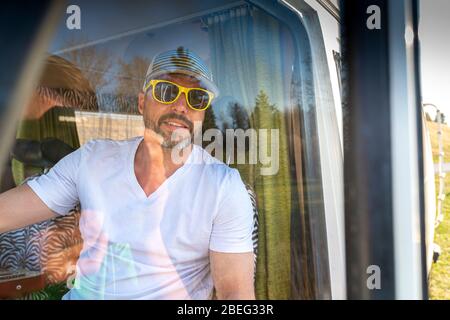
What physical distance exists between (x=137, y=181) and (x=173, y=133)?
0.20m

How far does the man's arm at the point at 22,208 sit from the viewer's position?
178 cm

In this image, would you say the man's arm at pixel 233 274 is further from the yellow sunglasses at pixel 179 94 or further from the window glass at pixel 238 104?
the yellow sunglasses at pixel 179 94

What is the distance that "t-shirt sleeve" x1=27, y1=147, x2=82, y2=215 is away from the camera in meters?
1.73

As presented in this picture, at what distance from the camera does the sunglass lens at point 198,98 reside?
5.39 ft

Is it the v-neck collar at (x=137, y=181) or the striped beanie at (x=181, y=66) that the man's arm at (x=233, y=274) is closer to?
the v-neck collar at (x=137, y=181)

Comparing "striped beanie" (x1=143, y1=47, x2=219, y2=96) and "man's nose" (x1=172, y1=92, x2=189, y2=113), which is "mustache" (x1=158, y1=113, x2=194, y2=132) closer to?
"man's nose" (x1=172, y1=92, x2=189, y2=113)

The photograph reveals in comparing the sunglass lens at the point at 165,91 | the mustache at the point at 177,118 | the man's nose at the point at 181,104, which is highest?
the sunglass lens at the point at 165,91

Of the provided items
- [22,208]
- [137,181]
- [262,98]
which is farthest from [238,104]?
[22,208]

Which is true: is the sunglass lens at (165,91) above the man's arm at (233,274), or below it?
above

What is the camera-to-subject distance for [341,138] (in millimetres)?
1635

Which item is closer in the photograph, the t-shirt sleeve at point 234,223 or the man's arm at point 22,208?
the t-shirt sleeve at point 234,223

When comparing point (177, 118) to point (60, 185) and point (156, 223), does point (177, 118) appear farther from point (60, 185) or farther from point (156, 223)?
point (60, 185)

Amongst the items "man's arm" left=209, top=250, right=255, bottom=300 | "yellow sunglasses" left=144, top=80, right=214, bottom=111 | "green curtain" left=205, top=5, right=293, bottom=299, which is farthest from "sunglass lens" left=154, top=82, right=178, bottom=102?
"man's arm" left=209, top=250, right=255, bottom=300

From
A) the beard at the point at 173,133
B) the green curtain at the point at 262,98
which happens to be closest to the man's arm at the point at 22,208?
the beard at the point at 173,133
